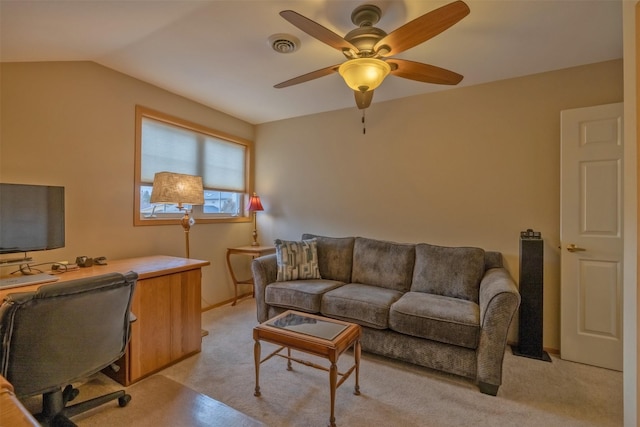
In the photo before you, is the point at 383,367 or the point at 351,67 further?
the point at 383,367

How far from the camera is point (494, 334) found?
1896 millimetres

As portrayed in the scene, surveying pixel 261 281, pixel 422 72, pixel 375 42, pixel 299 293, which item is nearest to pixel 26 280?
pixel 261 281

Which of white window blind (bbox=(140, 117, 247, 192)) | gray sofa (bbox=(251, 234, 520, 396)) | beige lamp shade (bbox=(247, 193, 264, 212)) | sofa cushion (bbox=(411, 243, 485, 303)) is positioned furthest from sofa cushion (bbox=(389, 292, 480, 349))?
white window blind (bbox=(140, 117, 247, 192))

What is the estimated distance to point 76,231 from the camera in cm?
236

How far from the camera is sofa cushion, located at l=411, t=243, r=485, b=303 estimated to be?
8.25 ft

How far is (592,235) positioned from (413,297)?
1.50 m

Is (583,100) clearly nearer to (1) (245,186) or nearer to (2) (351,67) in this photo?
(2) (351,67)

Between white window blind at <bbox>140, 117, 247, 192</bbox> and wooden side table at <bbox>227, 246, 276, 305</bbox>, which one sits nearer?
white window blind at <bbox>140, 117, 247, 192</bbox>

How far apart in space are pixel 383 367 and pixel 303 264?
1247mm

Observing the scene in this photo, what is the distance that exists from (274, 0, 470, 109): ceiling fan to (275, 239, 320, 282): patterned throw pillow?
66.4 inches

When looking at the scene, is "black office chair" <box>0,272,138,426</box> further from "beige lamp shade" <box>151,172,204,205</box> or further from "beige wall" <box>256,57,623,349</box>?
"beige wall" <box>256,57,623,349</box>

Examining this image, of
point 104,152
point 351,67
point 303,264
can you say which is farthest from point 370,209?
point 104,152

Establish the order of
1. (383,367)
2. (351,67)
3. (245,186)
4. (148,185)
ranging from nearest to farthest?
(351,67) < (383,367) < (148,185) < (245,186)

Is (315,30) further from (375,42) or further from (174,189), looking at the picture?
(174,189)
